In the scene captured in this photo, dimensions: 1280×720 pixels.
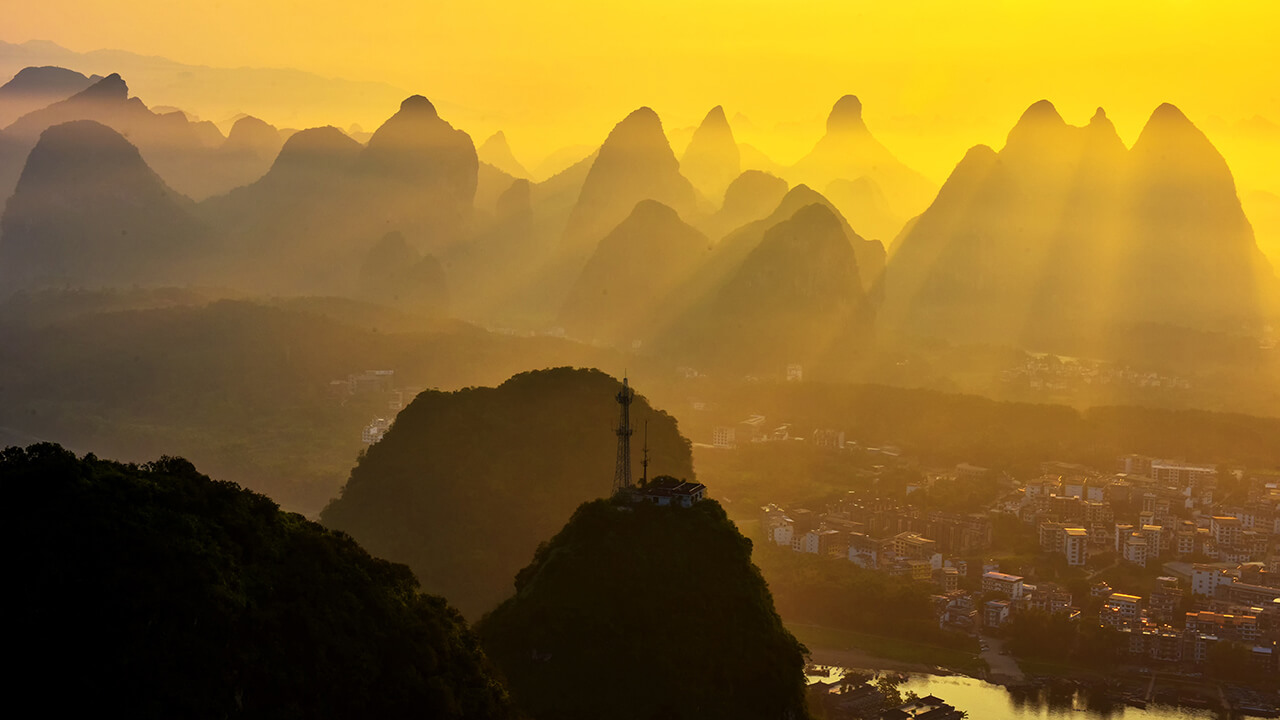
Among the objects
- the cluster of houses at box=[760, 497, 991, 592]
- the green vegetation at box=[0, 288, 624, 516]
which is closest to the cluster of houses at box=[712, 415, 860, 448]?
the cluster of houses at box=[760, 497, 991, 592]

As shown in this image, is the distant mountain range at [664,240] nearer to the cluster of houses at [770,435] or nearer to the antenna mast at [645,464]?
the cluster of houses at [770,435]

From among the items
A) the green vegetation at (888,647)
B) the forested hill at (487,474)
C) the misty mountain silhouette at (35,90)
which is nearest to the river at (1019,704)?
the green vegetation at (888,647)

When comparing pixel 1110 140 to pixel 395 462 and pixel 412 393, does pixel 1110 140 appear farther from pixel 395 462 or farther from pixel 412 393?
pixel 395 462

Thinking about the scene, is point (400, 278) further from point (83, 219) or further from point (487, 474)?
point (487, 474)

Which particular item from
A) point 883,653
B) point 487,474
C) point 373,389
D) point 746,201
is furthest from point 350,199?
point 883,653

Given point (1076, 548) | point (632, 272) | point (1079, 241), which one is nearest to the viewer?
point (1076, 548)

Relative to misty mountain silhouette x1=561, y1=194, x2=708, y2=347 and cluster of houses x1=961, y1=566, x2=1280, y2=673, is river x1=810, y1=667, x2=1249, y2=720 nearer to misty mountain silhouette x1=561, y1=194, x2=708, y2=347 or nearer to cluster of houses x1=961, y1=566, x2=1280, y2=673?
cluster of houses x1=961, y1=566, x2=1280, y2=673
